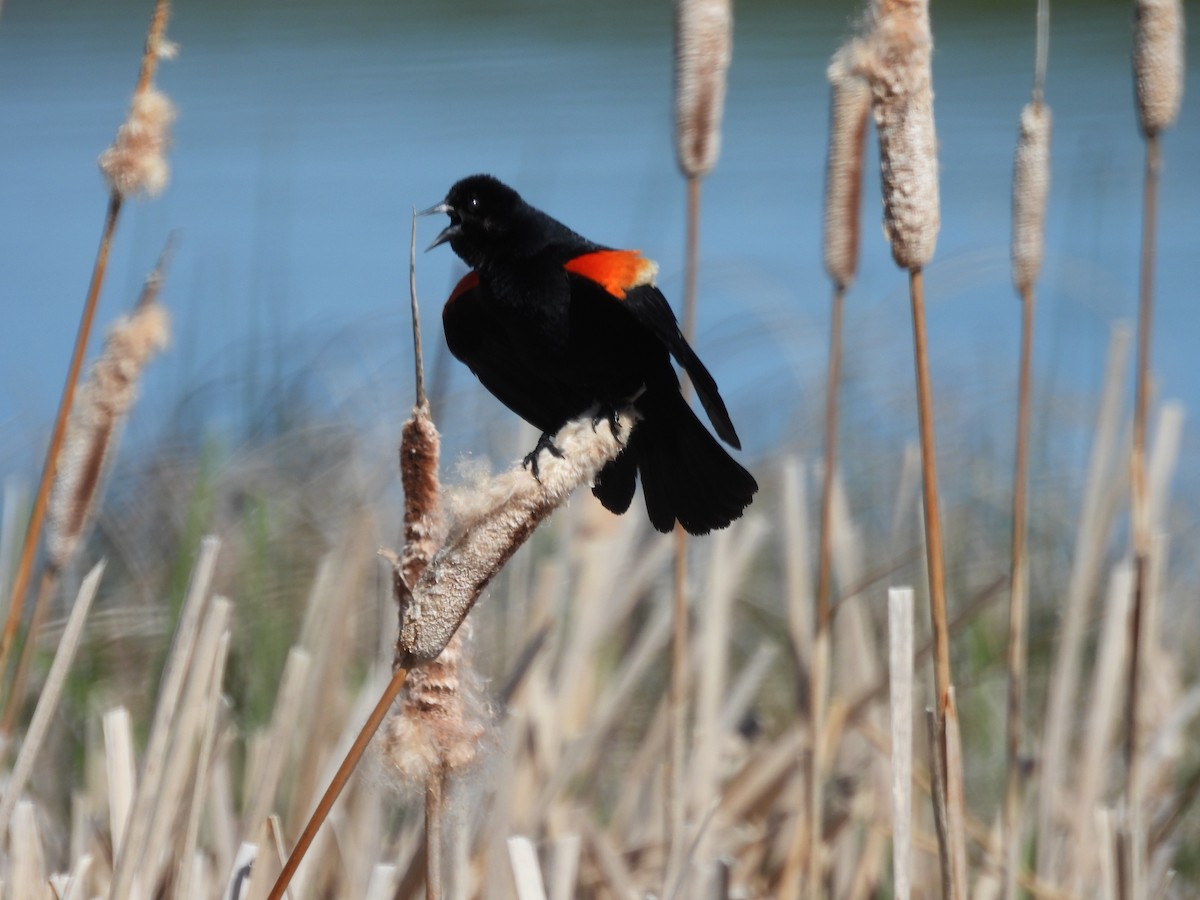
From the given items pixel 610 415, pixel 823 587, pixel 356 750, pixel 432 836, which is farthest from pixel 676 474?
pixel 356 750

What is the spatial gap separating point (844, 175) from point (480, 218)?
47 cm

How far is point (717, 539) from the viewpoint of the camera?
219 cm

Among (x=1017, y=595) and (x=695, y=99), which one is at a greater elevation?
(x=695, y=99)

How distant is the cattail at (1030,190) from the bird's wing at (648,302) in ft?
1.16

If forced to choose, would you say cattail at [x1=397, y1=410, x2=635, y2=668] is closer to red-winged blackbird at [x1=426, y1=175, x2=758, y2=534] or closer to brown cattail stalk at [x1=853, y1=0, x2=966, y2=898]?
brown cattail stalk at [x1=853, y1=0, x2=966, y2=898]

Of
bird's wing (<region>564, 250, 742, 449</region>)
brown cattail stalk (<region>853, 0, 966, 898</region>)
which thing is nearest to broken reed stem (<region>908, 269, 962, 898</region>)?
brown cattail stalk (<region>853, 0, 966, 898</region>)

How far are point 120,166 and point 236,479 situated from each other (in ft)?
6.28

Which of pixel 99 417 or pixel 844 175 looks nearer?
pixel 99 417

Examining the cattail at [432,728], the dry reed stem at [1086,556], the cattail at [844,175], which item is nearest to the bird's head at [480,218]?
the cattail at [844,175]

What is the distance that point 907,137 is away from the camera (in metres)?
1.11

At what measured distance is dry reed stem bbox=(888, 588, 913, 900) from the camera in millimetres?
1266

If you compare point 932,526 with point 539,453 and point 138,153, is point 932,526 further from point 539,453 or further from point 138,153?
point 138,153

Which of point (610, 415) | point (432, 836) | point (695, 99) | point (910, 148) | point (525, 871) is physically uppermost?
point (695, 99)

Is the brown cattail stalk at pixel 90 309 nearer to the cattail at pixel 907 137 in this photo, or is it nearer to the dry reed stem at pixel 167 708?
the dry reed stem at pixel 167 708
